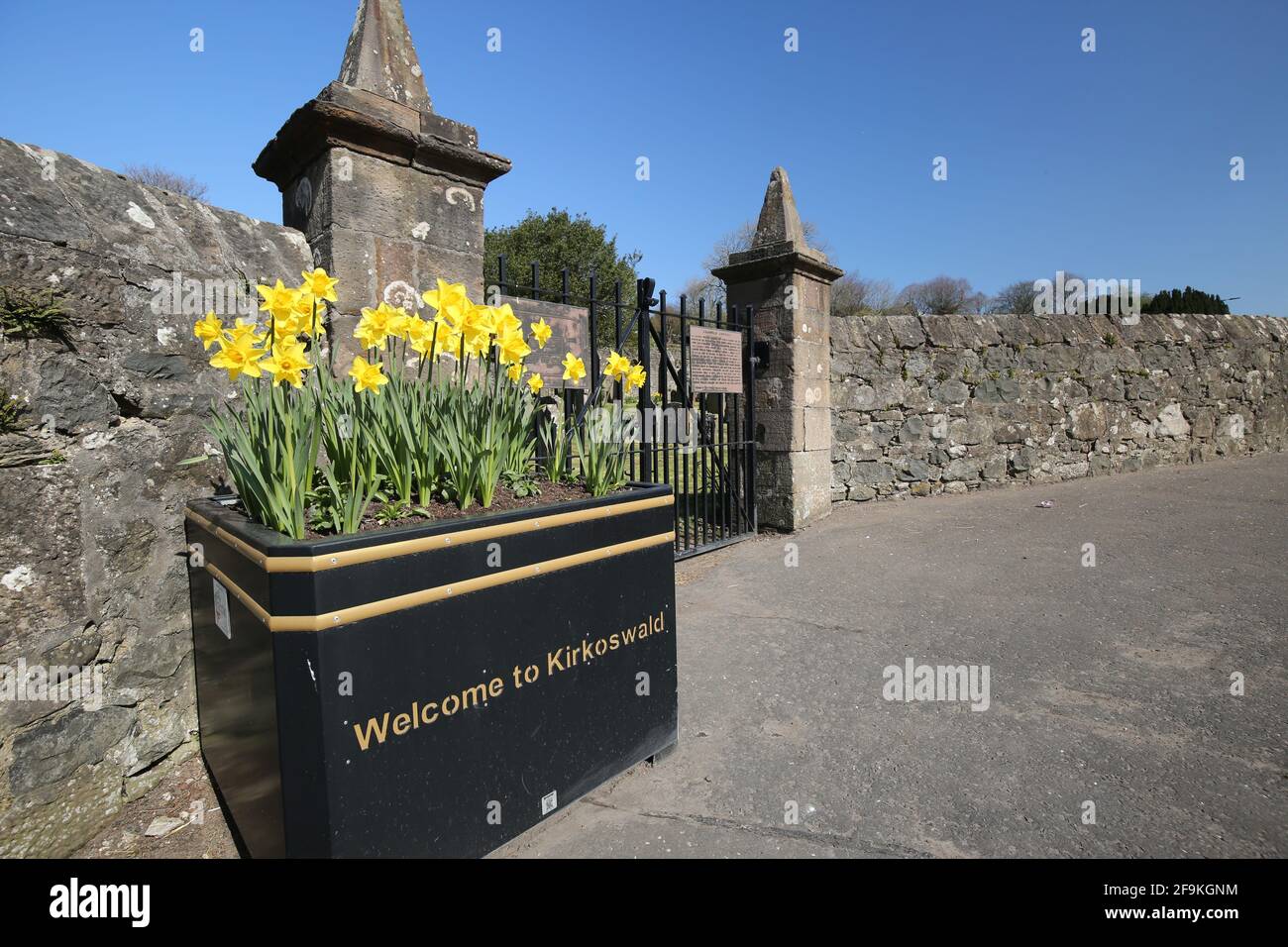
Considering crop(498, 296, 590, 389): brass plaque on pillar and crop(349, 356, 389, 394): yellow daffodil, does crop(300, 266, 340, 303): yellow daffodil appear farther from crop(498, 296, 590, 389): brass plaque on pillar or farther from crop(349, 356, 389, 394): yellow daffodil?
crop(498, 296, 590, 389): brass plaque on pillar

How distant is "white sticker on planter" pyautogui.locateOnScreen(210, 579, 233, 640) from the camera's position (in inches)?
82.9

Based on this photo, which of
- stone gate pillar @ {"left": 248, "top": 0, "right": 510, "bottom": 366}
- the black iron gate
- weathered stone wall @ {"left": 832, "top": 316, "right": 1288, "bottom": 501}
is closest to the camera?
stone gate pillar @ {"left": 248, "top": 0, "right": 510, "bottom": 366}

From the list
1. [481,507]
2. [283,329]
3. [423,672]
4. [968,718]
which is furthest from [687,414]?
[423,672]

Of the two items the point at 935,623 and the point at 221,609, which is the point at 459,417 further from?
the point at 935,623

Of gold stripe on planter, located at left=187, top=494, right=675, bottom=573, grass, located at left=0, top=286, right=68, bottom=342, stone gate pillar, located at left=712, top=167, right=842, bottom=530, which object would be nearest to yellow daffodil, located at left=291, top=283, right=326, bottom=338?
gold stripe on planter, located at left=187, top=494, right=675, bottom=573

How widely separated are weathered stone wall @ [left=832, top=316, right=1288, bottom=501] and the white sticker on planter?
6.30m

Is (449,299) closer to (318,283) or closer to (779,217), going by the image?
(318,283)

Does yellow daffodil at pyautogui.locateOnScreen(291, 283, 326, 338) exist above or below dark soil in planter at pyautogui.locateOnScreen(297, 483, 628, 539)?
above

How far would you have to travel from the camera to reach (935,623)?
402cm

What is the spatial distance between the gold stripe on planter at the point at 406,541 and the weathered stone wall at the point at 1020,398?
220 inches

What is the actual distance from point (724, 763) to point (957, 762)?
87 centimetres

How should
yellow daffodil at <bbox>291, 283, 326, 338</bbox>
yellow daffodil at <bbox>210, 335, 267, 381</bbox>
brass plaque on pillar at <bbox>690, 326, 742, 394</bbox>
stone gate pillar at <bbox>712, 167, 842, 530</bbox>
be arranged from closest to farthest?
yellow daffodil at <bbox>210, 335, 267, 381</bbox> < yellow daffodil at <bbox>291, 283, 326, 338</bbox> < brass plaque on pillar at <bbox>690, 326, 742, 394</bbox> < stone gate pillar at <bbox>712, 167, 842, 530</bbox>

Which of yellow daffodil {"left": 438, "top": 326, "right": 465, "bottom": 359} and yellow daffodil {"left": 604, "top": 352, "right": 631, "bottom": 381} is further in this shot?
yellow daffodil {"left": 604, "top": 352, "right": 631, "bottom": 381}
